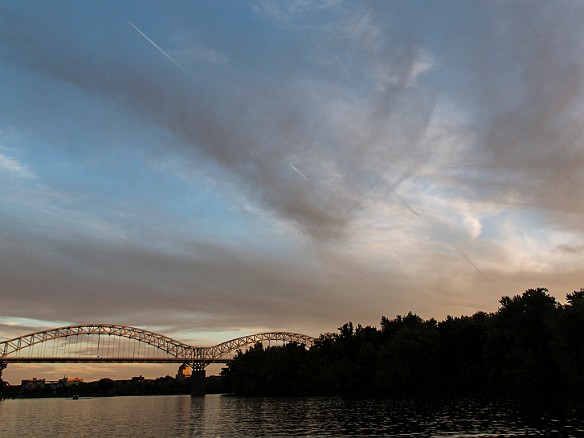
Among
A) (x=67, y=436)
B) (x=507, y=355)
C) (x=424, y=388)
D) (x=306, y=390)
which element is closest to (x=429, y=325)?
(x=424, y=388)

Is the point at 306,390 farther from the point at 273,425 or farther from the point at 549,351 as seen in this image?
the point at 273,425

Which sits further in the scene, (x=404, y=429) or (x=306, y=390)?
(x=306, y=390)

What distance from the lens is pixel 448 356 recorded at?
116 metres

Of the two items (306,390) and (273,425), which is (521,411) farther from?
(306,390)

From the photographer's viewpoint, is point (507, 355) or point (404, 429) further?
point (507, 355)

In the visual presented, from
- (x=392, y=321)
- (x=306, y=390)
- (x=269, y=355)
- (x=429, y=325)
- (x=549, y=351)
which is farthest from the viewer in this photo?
(x=269, y=355)

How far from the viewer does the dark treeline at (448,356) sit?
284ft

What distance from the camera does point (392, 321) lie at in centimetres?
14862

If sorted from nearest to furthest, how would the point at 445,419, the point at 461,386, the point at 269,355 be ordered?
1. the point at 445,419
2. the point at 461,386
3. the point at 269,355

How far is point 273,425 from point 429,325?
81326 mm

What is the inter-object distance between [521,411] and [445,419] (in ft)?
31.1

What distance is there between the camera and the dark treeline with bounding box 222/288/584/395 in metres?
86.5

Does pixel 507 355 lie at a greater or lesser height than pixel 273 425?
greater

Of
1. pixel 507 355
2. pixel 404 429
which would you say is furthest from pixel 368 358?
pixel 404 429
